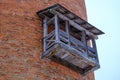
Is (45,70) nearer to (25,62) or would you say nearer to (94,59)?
(25,62)

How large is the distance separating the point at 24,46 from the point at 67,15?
5.59 ft

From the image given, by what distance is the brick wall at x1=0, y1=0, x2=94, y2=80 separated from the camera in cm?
880

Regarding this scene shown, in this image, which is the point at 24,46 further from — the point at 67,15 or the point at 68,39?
the point at 67,15

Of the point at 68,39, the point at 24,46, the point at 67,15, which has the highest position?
the point at 67,15

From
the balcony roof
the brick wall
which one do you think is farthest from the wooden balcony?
the brick wall

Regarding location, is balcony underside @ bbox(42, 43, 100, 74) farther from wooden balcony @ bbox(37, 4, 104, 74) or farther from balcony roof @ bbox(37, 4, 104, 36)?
balcony roof @ bbox(37, 4, 104, 36)

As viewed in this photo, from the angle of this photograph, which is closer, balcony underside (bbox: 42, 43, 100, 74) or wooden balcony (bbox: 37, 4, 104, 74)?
balcony underside (bbox: 42, 43, 100, 74)

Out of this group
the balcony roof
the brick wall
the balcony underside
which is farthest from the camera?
the balcony roof

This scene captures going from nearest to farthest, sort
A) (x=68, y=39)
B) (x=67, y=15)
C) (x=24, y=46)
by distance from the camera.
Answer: (x=24, y=46)
(x=68, y=39)
(x=67, y=15)

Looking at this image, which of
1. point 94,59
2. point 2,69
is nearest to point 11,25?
point 2,69

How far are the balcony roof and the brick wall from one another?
0.34 m

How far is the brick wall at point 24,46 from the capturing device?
347 inches

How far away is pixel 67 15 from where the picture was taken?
10.1 meters

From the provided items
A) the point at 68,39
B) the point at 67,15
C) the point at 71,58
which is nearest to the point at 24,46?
the point at 68,39
